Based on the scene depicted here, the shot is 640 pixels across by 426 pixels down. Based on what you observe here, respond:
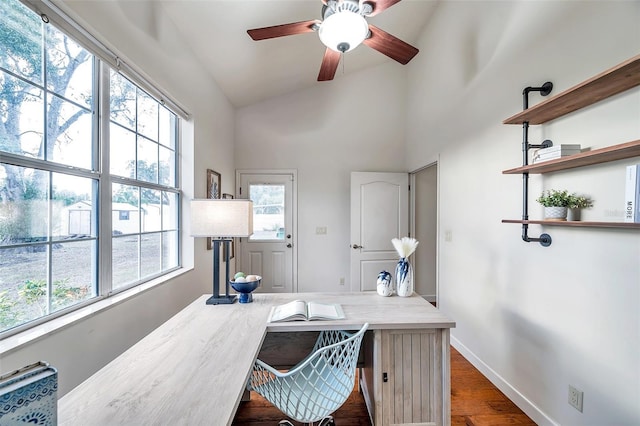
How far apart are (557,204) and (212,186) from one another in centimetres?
283

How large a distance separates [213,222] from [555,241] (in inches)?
77.0

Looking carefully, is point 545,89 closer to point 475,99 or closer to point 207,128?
point 475,99

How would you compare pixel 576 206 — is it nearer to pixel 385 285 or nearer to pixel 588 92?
pixel 588 92

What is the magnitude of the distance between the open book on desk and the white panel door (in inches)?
88.7

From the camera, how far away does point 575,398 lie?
142 cm

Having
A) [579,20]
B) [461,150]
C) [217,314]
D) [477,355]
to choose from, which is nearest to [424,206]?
[461,150]

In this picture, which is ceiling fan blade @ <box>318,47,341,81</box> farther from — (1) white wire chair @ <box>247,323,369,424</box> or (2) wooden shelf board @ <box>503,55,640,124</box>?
(1) white wire chair @ <box>247,323,369,424</box>

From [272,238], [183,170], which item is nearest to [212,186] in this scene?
[183,170]

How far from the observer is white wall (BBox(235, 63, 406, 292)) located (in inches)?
151

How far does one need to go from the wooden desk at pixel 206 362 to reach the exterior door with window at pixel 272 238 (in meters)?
2.14

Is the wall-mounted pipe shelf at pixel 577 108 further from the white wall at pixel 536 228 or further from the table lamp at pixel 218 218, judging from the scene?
the table lamp at pixel 218 218

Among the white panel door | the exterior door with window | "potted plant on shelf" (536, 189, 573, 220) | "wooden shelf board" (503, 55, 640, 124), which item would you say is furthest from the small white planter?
the exterior door with window

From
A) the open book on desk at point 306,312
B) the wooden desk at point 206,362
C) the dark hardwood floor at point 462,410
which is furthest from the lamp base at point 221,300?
the dark hardwood floor at point 462,410

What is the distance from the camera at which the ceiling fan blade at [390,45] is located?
171 cm
